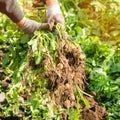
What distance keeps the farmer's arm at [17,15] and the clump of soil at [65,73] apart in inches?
8.1

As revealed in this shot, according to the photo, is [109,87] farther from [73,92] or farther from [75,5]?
[75,5]

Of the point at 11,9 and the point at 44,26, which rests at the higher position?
the point at 11,9

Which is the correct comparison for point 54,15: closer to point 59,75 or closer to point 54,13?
point 54,13

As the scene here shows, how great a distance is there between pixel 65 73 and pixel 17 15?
19.7 inches

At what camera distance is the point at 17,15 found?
2203 millimetres

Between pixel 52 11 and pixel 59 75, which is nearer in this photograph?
pixel 59 75

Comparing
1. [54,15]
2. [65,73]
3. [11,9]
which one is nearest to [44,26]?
[54,15]

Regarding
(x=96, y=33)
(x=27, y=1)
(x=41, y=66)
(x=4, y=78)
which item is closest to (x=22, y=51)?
(x=4, y=78)

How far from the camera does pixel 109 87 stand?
243 cm

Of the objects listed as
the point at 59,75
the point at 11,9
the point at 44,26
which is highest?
the point at 11,9

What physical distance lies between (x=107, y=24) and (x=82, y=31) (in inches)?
15.3

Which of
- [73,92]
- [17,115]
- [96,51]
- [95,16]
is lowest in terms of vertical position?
[17,115]

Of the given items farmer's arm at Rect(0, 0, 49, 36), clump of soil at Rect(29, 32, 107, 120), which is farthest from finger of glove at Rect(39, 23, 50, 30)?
clump of soil at Rect(29, 32, 107, 120)

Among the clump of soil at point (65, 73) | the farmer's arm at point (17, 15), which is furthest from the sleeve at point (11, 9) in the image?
the clump of soil at point (65, 73)
